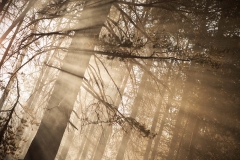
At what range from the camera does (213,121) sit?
8461 mm

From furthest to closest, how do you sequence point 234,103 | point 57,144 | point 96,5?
point 234,103 → point 96,5 → point 57,144

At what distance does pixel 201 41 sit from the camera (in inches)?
284

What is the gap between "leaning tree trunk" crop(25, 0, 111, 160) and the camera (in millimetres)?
3676

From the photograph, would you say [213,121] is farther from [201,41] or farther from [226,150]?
[201,41]

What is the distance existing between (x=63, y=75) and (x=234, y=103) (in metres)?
8.49

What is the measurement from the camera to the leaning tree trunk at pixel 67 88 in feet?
12.1

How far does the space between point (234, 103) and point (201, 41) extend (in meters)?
3.86

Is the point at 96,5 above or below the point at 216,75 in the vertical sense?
below

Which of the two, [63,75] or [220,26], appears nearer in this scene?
[63,75]

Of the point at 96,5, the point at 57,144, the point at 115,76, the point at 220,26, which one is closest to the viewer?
the point at 57,144

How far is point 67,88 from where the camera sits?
12.7ft

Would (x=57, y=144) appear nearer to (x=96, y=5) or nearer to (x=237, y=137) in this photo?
(x=96, y=5)

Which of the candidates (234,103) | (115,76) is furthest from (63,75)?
(234,103)

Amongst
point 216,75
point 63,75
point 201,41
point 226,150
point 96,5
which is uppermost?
point 201,41
